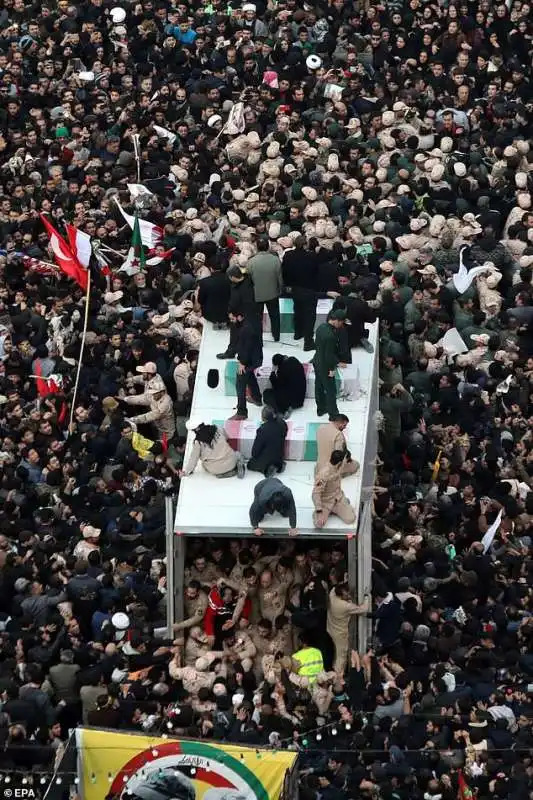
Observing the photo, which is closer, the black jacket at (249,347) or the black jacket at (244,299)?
the black jacket at (249,347)

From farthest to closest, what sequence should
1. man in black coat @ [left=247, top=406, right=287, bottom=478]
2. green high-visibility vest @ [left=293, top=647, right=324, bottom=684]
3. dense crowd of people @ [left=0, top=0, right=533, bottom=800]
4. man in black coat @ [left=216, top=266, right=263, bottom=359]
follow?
1. man in black coat @ [left=216, top=266, right=263, bottom=359]
2. man in black coat @ [left=247, top=406, right=287, bottom=478]
3. green high-visibility vest @ [left=293, top=647, right=324, bottom=684]
4. dense crowd of people @ [left=0, top=0, right=533, bottom=800]

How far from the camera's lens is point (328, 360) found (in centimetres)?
2830

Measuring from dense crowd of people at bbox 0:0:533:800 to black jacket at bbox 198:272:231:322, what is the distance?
0.10ft

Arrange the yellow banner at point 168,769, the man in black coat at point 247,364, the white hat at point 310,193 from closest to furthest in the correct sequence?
the yellow banner at point 168,769 < the man in black coat at point 247,364 < the white hat at point 310,193

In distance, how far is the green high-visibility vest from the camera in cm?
2639

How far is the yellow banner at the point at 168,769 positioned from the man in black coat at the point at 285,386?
5459 millimetres

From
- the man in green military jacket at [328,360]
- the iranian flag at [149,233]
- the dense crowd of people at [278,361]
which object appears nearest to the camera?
the dense crowd of people at [278,361]

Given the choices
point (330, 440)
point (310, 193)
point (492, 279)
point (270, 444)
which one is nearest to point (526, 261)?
point (492, 279)

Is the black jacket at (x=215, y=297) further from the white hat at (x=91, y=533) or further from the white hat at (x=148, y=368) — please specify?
the white hat at (x=91, y=533)

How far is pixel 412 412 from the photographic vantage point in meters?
30.8

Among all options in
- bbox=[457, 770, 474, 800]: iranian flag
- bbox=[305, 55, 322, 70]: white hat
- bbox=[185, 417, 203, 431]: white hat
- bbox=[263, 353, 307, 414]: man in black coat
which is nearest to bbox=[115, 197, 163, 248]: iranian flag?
bbox=[263, 353, 307, 414]: man in black coat

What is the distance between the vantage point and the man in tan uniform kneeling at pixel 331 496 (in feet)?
87.9

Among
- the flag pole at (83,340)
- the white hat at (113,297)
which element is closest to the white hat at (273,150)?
the white hat at (113,297)

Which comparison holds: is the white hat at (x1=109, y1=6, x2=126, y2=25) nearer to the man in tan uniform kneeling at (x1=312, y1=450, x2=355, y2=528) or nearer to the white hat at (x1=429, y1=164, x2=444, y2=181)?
the white hat at (x1=429, y1=164, x2=444, y2=181)
